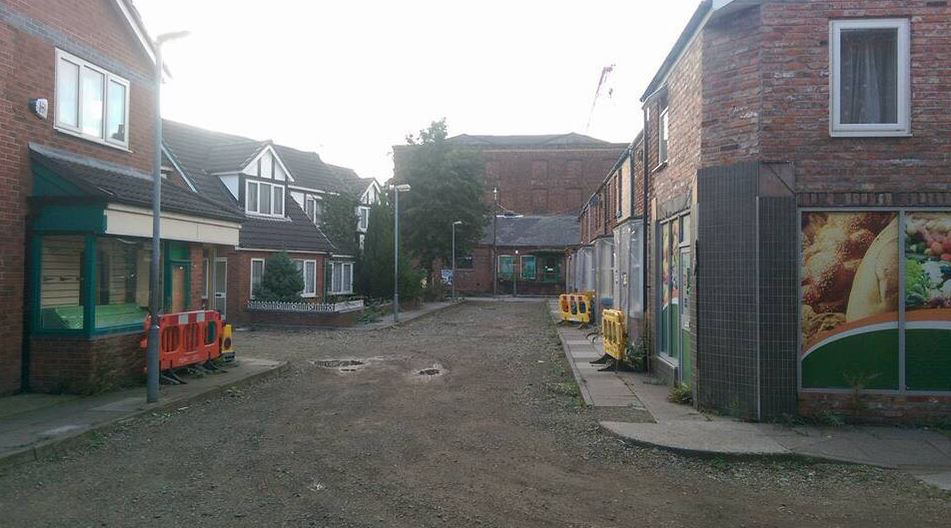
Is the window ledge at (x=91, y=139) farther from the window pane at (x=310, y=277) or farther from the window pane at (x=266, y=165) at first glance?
the window pane at (x=310, y=277)

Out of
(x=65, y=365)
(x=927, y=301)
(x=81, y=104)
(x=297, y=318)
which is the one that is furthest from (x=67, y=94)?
(x=297, y=318)

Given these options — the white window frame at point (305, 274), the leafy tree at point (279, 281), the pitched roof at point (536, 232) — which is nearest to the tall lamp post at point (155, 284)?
the leafy tree at point (279, 281)

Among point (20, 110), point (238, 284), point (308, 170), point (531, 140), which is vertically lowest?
point (238, 284)

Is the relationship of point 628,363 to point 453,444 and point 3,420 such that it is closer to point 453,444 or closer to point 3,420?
point 453,444

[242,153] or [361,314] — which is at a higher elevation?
[242,153]

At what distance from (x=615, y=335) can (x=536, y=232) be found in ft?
139

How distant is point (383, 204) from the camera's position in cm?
3553

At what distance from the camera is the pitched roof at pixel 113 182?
1035 cm

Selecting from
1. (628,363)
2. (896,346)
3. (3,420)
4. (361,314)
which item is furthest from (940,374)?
(361,314)

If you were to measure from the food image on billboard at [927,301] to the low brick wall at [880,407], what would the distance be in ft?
0.59

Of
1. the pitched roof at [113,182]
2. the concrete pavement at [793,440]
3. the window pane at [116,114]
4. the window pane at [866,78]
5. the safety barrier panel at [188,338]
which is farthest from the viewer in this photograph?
the window pane at [116,114]

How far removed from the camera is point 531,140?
76375 millimetres

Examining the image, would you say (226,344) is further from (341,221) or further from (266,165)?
(341,221)

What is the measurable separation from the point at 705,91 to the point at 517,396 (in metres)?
5.38
